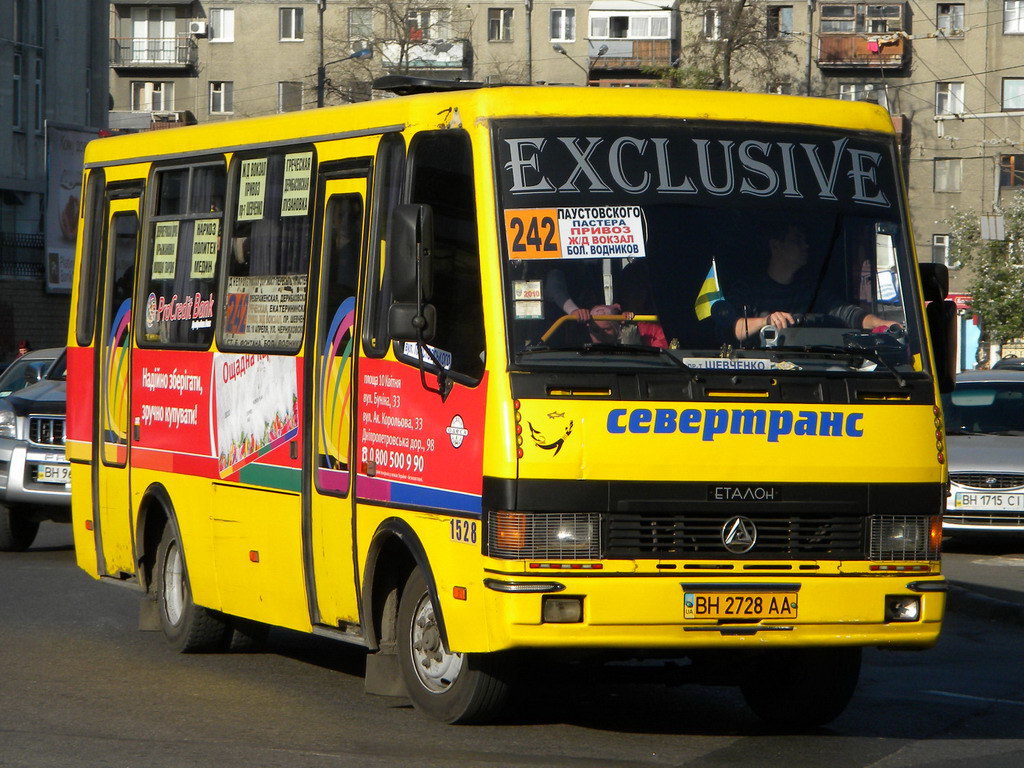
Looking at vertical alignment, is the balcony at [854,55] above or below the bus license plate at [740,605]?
above

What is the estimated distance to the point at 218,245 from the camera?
10781 millimetres

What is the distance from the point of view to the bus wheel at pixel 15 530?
57.7 feet

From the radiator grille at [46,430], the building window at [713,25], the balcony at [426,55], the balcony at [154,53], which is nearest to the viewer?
the radiator grille at [46,430]

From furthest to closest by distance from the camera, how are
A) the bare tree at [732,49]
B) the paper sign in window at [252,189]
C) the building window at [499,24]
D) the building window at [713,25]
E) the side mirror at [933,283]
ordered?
1. the building window at [499,24]
2. the building window at [713,25]
3. the bare tree at [732,49]
4. the paper sign in window at [252,189]
5. the side mirror at [933,283]

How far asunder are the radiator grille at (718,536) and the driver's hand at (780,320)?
0.81 metres

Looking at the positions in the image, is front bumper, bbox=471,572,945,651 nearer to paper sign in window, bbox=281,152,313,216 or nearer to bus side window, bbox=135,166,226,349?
paper sign in window, bbox=281,152,313,216

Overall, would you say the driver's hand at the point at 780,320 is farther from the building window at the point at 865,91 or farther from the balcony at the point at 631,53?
the balcony at the point at 631,53

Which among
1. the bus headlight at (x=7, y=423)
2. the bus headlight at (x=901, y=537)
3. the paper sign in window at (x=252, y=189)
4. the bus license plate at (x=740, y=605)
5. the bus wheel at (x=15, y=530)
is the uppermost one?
the paper sign in window at (x=252, y=189)

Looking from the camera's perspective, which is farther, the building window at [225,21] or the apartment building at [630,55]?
the building window at [225,21]

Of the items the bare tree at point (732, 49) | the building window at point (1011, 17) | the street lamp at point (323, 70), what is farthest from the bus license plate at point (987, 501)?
the building window at point (1011, 17)

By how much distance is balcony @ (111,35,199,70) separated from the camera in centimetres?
7850

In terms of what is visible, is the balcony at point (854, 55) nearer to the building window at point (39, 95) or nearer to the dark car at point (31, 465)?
the building window at point (39, 95)

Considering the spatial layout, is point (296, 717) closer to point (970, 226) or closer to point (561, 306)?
point (561, 306)

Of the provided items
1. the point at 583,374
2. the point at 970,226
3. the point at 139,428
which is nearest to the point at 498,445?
the point at 583,374
